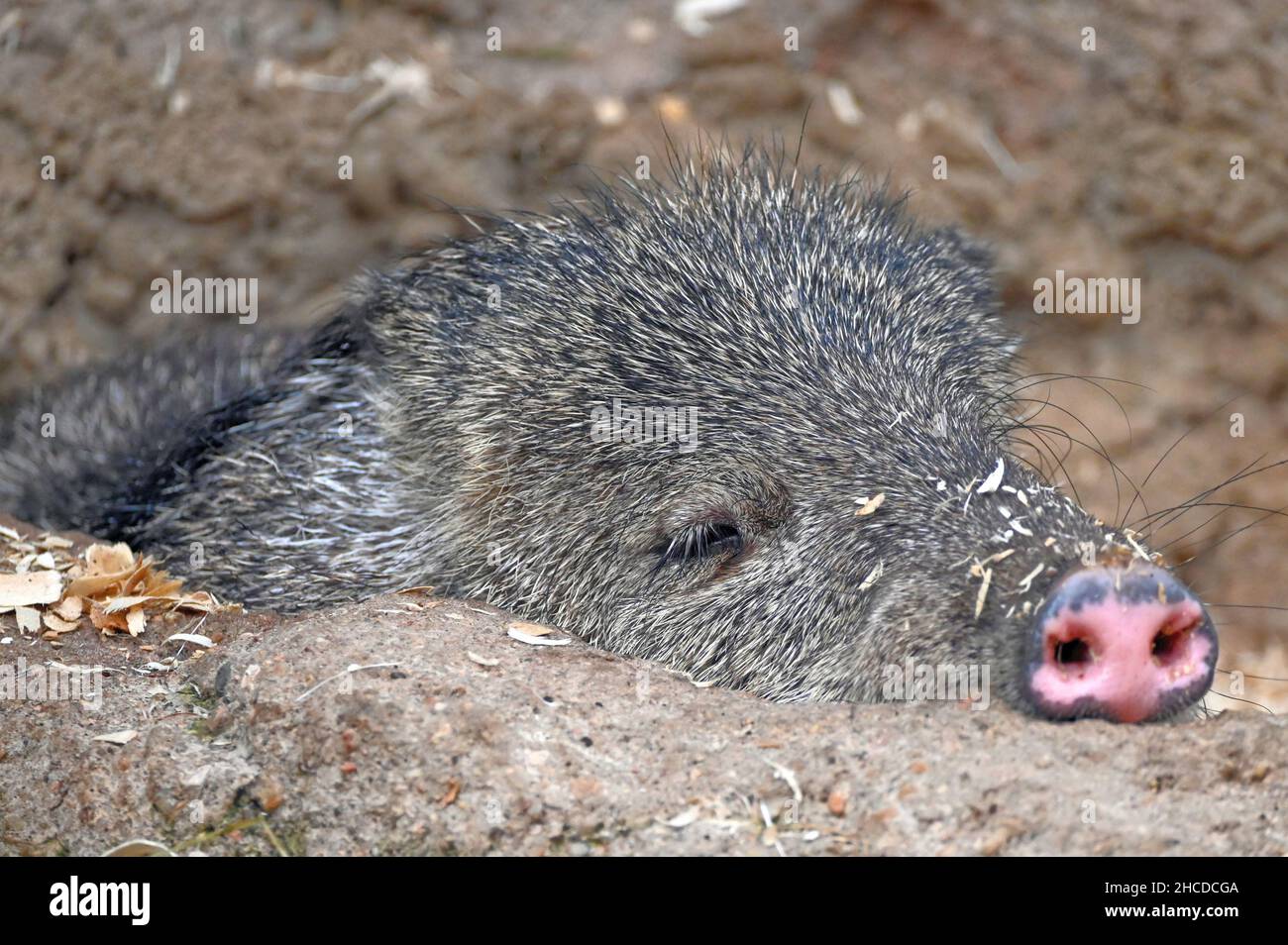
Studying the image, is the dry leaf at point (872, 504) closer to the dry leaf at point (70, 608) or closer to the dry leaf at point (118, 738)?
the dry leaf at point (118, 738)

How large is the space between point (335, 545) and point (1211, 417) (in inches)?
218

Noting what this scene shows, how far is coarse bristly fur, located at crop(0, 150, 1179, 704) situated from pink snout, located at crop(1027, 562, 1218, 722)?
103 millimetres

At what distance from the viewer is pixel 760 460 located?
402 cm

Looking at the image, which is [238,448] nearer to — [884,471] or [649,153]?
[884,471]

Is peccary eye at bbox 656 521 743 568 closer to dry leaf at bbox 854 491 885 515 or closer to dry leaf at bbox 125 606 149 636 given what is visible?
dry leaf at bbox 854 491 885 515

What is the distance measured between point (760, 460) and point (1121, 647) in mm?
1248

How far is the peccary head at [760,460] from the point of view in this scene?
3.31 m

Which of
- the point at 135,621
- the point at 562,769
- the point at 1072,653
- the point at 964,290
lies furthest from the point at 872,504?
the point at 135,621

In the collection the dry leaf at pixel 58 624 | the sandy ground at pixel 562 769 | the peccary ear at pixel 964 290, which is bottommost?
the sandy ground at pixel 562 769

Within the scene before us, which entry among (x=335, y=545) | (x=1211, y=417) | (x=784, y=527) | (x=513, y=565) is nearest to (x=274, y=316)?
(x=335, y=545)

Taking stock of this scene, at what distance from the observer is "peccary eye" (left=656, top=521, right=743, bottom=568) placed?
4.07 m

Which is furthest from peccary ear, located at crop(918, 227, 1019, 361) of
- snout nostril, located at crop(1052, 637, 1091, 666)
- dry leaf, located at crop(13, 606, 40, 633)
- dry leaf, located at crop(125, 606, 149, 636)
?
dry leaf, located at crop(13, 606, 40, 633)

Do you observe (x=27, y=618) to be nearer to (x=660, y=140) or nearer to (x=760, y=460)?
(x=760, y=460)

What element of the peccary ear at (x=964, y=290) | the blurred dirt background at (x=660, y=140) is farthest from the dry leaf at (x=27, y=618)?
the blurred dirt background at (x=660, y=140)
